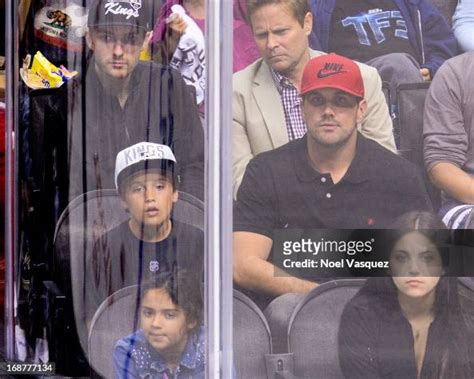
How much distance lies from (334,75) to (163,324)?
3.33 ft

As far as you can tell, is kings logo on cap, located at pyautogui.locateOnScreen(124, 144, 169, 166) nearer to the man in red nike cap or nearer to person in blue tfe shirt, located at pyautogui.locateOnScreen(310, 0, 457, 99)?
the man in red nike cap

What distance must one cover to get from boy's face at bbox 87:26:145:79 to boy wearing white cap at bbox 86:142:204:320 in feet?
0.88

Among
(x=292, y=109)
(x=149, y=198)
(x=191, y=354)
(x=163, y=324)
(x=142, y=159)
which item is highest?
(x=292, y=109)

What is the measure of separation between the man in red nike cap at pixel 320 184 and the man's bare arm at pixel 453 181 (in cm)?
6

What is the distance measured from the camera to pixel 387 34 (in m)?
2.27

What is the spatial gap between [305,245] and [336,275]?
0.46 ft

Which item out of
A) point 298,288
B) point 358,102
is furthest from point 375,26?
point 298,288

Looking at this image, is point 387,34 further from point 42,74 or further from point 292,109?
point 42,74

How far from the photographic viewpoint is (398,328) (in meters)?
2.27

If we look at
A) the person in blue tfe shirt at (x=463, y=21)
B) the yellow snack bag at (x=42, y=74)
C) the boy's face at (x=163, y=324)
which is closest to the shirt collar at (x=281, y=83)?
the person in blue tfe shirt at (x=463, y=21)

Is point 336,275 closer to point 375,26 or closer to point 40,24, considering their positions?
point 375,26

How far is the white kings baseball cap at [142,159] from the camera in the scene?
2311mm

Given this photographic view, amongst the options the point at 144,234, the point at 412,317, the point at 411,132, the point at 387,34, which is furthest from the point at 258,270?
the point at 387,34

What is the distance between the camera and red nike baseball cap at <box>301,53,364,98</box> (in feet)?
7.45
